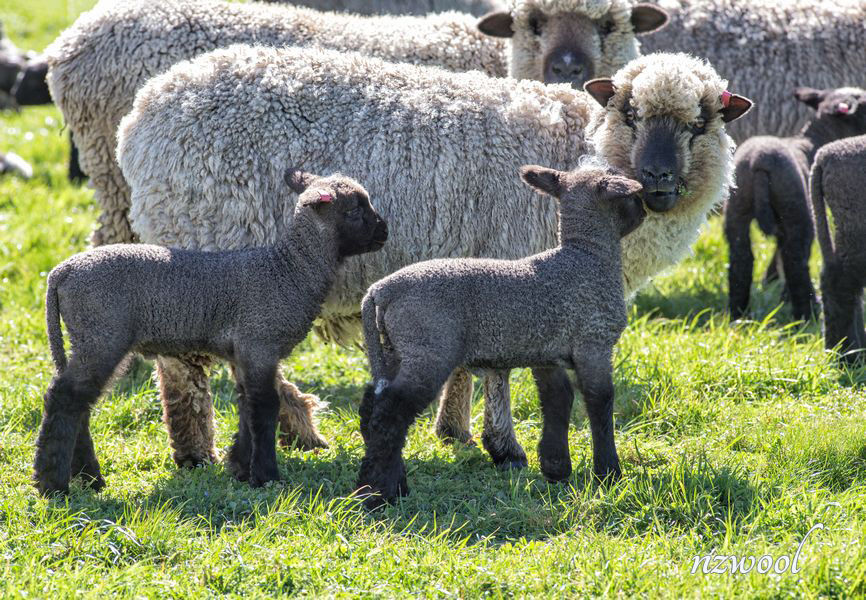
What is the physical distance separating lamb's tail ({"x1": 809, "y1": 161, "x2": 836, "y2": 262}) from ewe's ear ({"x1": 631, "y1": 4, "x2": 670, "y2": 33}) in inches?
64.8

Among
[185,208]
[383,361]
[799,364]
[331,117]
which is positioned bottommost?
[799,364]

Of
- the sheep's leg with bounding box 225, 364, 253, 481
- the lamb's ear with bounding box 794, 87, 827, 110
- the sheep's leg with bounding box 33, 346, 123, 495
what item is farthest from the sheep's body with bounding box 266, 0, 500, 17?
the sheep's leg with bounding box 33, 346, 123, 495

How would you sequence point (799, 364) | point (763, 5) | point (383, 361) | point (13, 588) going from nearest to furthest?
→ point (13, 588)
point (383, 361)
point (799, 364)
point (763, 5)

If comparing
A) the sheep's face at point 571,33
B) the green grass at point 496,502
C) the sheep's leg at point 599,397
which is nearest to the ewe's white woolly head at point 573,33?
the sheep's face at point 571,33

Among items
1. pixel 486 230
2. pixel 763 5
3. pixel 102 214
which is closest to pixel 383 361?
pixel 486 230

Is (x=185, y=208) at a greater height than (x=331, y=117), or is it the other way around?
(x=331, y=117)

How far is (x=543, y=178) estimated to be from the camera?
508 centimetres

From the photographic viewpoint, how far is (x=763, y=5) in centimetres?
924

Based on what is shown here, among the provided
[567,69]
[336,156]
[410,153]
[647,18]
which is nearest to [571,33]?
[567,69]

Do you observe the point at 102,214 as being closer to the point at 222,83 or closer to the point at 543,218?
the point at 222,83

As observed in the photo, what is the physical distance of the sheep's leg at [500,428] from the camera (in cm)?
552

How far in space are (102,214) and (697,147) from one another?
3.49 metres

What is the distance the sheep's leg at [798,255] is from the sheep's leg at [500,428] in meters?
2.93

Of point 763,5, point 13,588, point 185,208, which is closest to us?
point 13,588
